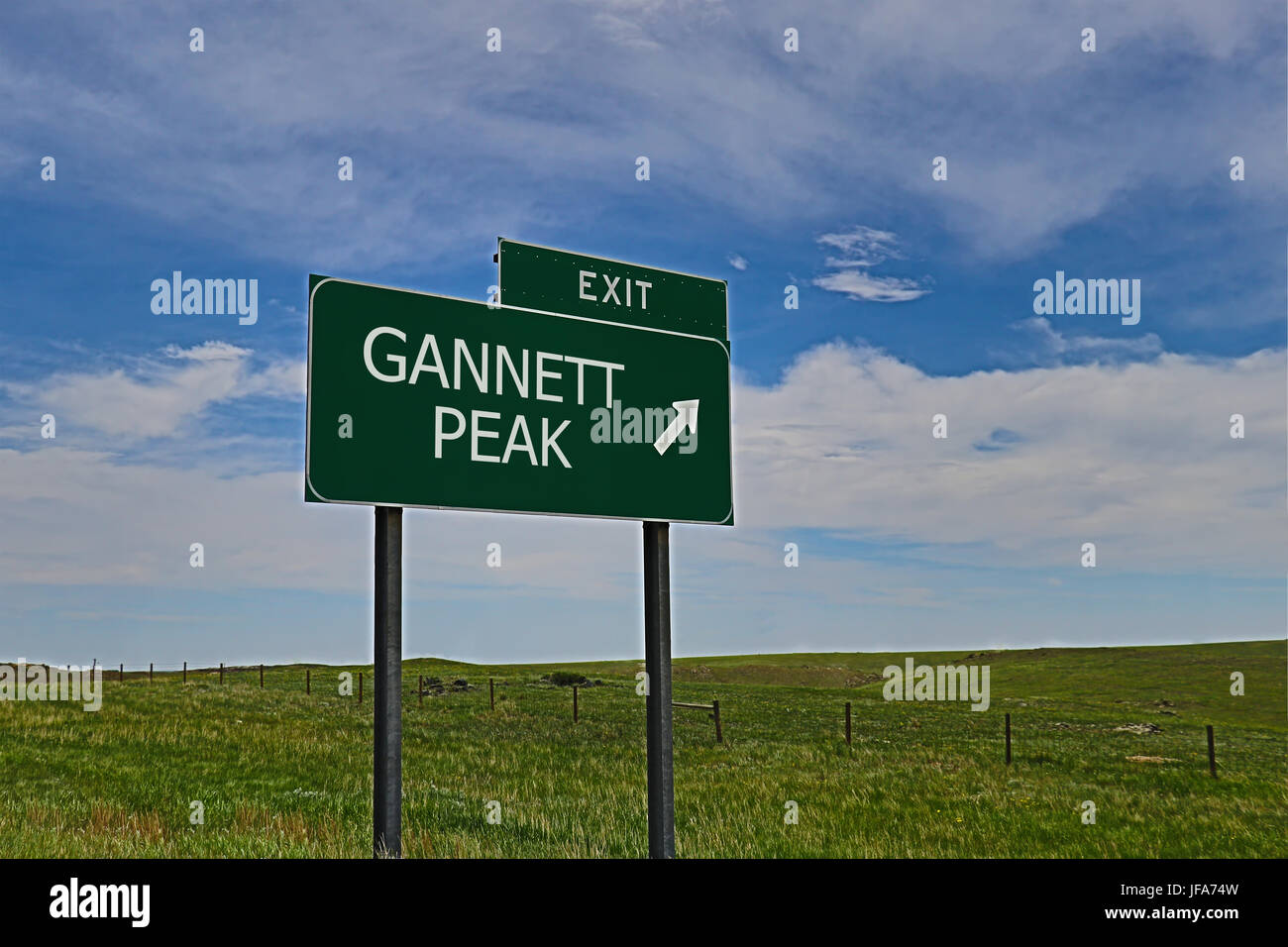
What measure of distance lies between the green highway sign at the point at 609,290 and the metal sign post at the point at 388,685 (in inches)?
90.0

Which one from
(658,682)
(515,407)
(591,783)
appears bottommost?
(591,783)

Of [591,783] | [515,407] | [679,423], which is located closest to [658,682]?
[679,423]

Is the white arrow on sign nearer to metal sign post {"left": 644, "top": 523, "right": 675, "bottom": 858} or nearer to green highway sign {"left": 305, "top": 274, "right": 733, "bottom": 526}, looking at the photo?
green highway sign {"left": 305, "top": 274, "right": 733, "bottom": 526}

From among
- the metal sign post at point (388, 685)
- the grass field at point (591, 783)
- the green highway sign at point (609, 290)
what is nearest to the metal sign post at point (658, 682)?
the grass field at point (591, 783)

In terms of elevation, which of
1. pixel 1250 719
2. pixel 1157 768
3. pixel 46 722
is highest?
pixel 46 722

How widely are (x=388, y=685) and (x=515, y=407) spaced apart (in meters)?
2.47

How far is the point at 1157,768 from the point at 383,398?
23704mm

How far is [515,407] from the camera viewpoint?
26.2ft

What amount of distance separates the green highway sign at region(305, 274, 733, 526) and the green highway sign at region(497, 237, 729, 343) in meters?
0.03

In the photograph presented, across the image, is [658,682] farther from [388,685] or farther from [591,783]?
[591,783]

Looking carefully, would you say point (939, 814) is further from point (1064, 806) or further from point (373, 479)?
point (373, 479)
